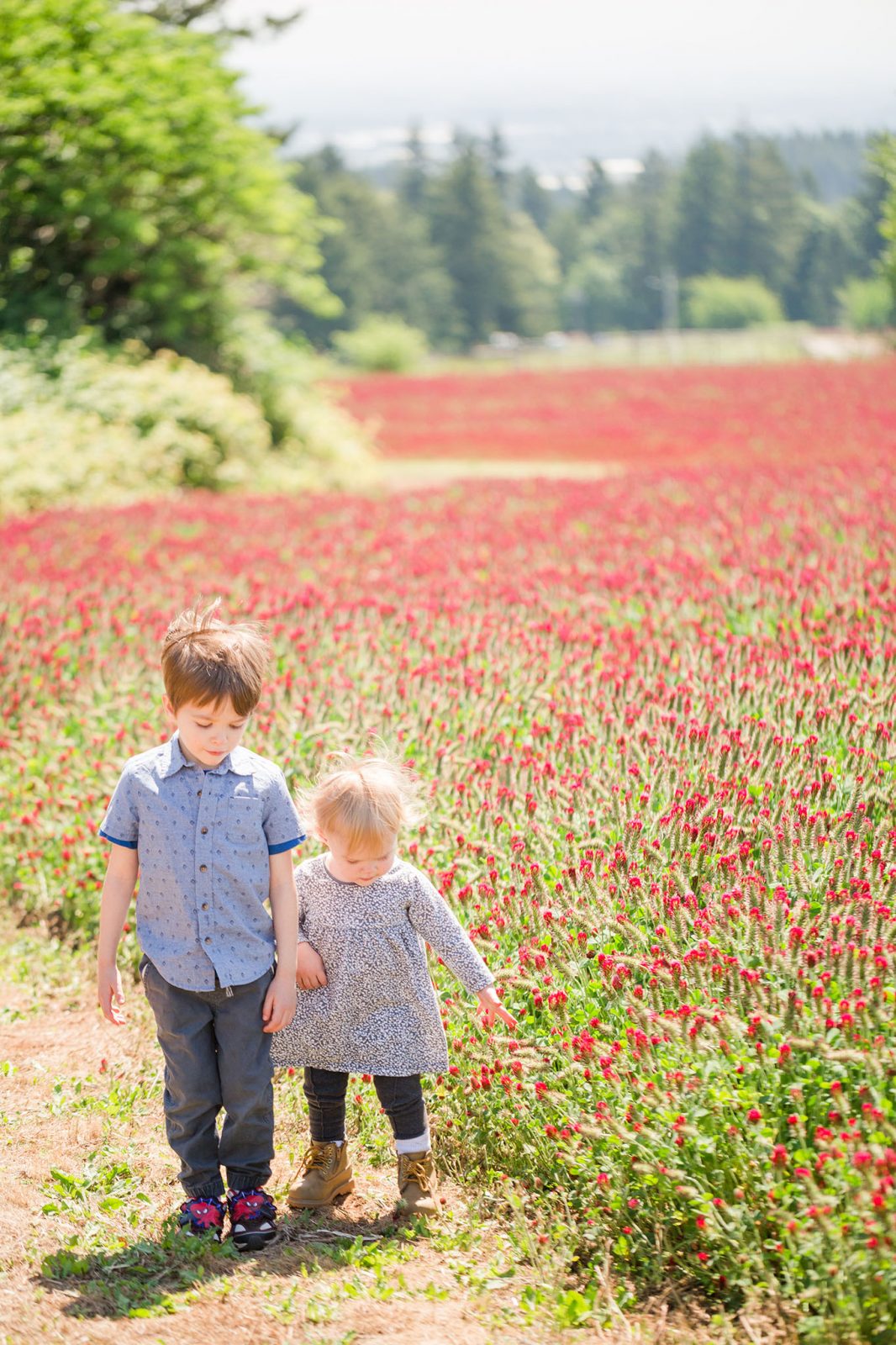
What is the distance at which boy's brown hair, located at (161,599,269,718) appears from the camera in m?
2.80

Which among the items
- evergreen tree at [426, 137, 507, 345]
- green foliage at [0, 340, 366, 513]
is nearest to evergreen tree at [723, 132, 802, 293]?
evergreen tree at [426, 137, 507, 345]

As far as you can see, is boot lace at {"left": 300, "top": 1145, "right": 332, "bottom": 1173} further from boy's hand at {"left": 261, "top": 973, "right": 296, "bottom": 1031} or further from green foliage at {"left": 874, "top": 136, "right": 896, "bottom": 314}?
green foliage at {"left": 874, "top": 136, "right": 896, "bottom": 314}

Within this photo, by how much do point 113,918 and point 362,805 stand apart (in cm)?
65

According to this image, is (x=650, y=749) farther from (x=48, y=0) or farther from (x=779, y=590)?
(x=48, y=0)

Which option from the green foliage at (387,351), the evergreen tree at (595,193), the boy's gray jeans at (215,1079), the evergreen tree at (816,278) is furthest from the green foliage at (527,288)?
the boy's gray jeans at (215,1079)

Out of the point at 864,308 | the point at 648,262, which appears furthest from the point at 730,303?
the point at 864,308

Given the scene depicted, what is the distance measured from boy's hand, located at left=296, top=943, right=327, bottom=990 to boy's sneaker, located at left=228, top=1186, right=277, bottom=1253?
506 mm

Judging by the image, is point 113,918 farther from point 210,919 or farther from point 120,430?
point 120,430

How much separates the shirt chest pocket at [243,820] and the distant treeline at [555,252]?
40.2m

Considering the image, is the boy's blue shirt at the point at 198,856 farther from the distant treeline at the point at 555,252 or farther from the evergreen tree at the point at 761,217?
the evergreen tree at the point at 761,217

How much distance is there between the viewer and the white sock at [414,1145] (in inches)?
120

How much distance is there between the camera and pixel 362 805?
292 cm

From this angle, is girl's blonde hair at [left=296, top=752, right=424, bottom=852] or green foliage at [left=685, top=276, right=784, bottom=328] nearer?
girl's blonde hair at [left=296, top=752, right=424, bottom=852]

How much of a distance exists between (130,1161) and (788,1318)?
1.78 meters
